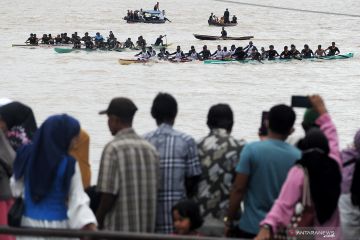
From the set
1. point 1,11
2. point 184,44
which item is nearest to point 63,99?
point 184,44

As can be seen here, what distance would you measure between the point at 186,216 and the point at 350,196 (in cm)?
73

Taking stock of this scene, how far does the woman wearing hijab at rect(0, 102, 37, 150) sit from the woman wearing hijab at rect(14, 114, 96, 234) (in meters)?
0.53

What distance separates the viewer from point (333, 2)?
52.2 m

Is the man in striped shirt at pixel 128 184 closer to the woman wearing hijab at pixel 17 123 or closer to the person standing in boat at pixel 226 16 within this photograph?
the woman wearing hijab at pixel 17 123

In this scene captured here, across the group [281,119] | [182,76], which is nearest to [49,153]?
[281,119]

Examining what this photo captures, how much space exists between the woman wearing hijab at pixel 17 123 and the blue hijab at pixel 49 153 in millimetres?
555

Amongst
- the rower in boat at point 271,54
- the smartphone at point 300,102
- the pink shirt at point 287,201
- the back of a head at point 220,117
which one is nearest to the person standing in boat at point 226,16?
the rower in boat at point 271,54

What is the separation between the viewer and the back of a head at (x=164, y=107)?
3977 millimetres

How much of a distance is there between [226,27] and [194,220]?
3542cm

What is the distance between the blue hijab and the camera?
3.62m

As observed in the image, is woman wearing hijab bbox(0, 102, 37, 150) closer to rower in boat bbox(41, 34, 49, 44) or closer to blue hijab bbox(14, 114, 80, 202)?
blue hijab bbox(14, 114, 80, 202)

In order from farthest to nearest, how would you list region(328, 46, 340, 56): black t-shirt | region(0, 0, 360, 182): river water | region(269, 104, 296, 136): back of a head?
region(328, 46, 340, 56): black t-shirt < region(0, 0, 360, 182): river water < region(269, 104, 296, 136): back of a head

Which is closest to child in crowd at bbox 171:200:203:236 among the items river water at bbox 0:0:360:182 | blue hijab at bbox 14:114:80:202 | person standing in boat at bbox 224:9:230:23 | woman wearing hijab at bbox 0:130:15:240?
blue hijab at bbox 14:114:80:202

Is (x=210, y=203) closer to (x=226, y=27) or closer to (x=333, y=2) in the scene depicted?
(x=226, y=27)
